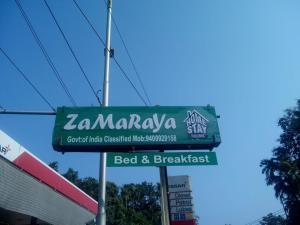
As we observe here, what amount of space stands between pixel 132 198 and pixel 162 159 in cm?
4344

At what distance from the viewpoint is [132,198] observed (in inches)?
1923

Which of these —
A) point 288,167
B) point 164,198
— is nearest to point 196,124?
point 164,198

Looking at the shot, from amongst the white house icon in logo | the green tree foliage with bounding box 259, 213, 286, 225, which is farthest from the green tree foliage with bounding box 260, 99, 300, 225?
the green tree foliage with bounding box 259, 213, 286, 225

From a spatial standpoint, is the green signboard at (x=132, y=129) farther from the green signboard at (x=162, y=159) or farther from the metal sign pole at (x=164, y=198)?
the metal sign pole at (x=164, y=198)

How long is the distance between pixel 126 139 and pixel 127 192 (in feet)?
139

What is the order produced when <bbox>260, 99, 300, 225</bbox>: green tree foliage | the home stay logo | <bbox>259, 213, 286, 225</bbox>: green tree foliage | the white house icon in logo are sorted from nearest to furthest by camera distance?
1. the white house icon in logo
2. the home stay logo
3. <bbox>260, 99, 300, 225</bbox>: green tree foliage
4. <bbox>259, 213, 286, 225</bbox>: green tree foliage

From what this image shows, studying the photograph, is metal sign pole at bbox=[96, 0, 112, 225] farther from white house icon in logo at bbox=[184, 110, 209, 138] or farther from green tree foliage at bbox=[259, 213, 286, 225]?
green tree foliage at bbox=[259, 213, 286, 225]

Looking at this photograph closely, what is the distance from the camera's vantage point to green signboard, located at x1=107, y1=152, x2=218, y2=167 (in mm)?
7113

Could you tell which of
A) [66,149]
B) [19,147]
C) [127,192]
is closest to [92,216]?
[19,147]

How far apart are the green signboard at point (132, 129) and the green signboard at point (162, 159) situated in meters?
0.51

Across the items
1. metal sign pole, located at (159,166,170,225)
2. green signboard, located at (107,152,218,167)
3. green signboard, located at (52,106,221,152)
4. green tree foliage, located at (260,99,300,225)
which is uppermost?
green tree foliage, located at (260,99,300,225)

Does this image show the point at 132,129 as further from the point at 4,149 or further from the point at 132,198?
the point at 132,198

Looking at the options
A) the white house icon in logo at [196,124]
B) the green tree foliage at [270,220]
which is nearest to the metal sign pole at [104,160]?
the white house icon in logo at [196,124]

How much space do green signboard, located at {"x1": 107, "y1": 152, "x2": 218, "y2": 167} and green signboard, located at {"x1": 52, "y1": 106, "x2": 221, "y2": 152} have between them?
1.66 ft
